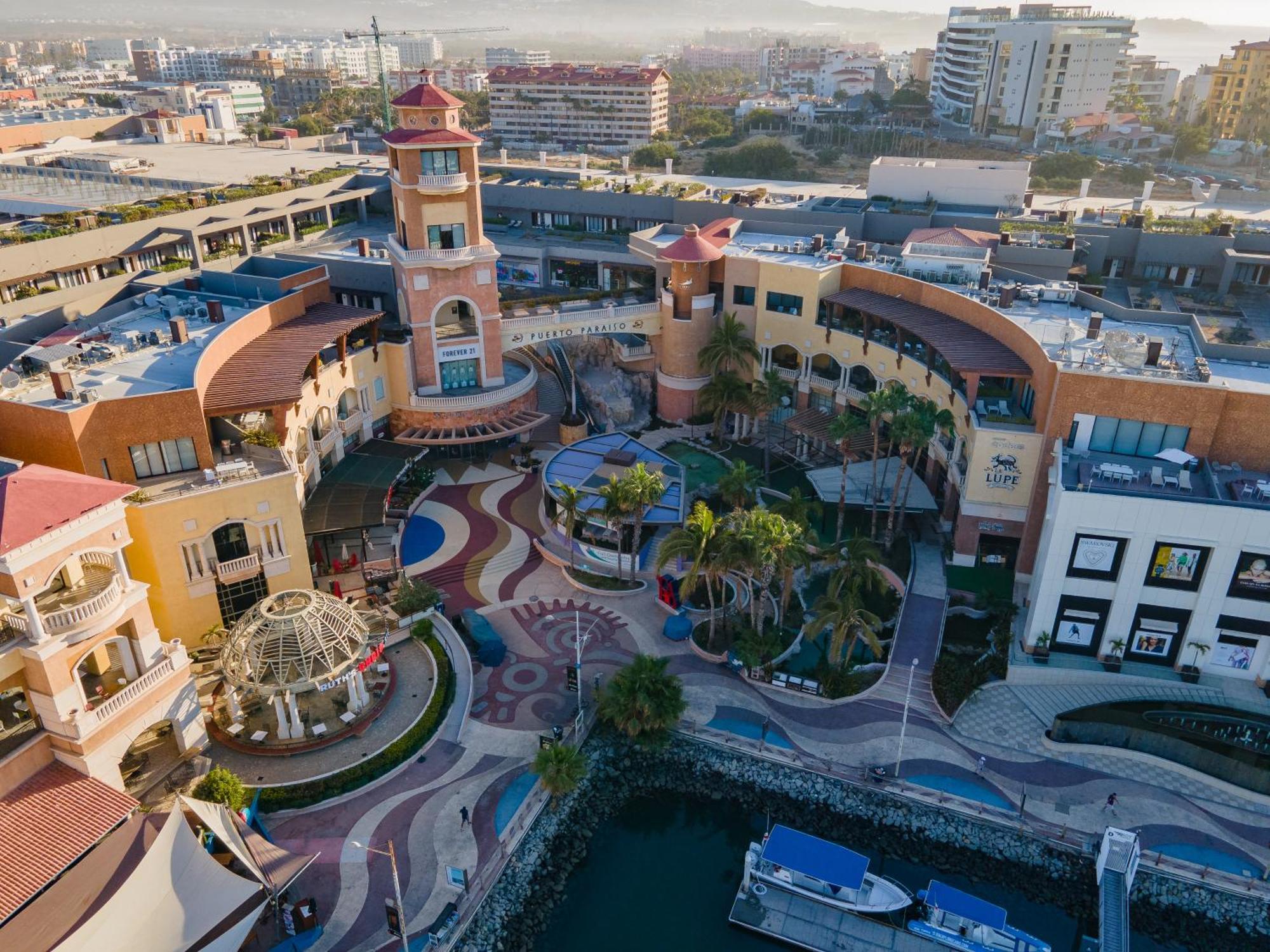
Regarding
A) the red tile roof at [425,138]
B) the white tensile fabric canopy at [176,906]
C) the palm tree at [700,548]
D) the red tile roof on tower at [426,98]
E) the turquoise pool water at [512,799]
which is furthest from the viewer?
the red tile roof at [425,138]

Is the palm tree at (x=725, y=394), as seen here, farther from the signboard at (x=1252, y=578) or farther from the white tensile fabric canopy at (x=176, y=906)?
the white tensile fabric canopy at (x=176, y=906)

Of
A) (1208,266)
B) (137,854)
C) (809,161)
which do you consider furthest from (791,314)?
(809,161)

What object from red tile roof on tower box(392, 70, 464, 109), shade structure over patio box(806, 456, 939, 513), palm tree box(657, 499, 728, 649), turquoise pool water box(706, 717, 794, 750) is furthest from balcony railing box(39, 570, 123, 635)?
shade structure over patio box(806, 456, 939, 513)

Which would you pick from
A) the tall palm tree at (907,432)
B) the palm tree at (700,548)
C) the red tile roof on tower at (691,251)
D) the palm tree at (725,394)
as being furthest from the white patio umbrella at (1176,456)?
the red tile roof on tower at (691,251)

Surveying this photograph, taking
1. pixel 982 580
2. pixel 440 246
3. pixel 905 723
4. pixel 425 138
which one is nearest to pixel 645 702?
pixel 905 723

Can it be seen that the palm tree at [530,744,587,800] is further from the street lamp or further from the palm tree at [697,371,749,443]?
the palm tree at [697,371,749,443]

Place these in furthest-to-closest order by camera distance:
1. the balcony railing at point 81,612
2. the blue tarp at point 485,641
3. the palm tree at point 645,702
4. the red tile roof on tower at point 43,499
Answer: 1. the blue tarp at point 485,641
2. the palm tree at point 645,702
3. the balcony railing at point 81,612
4. the red tile roof on tower at point 43,499

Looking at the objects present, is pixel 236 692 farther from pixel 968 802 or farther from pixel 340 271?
pixel 340 271
